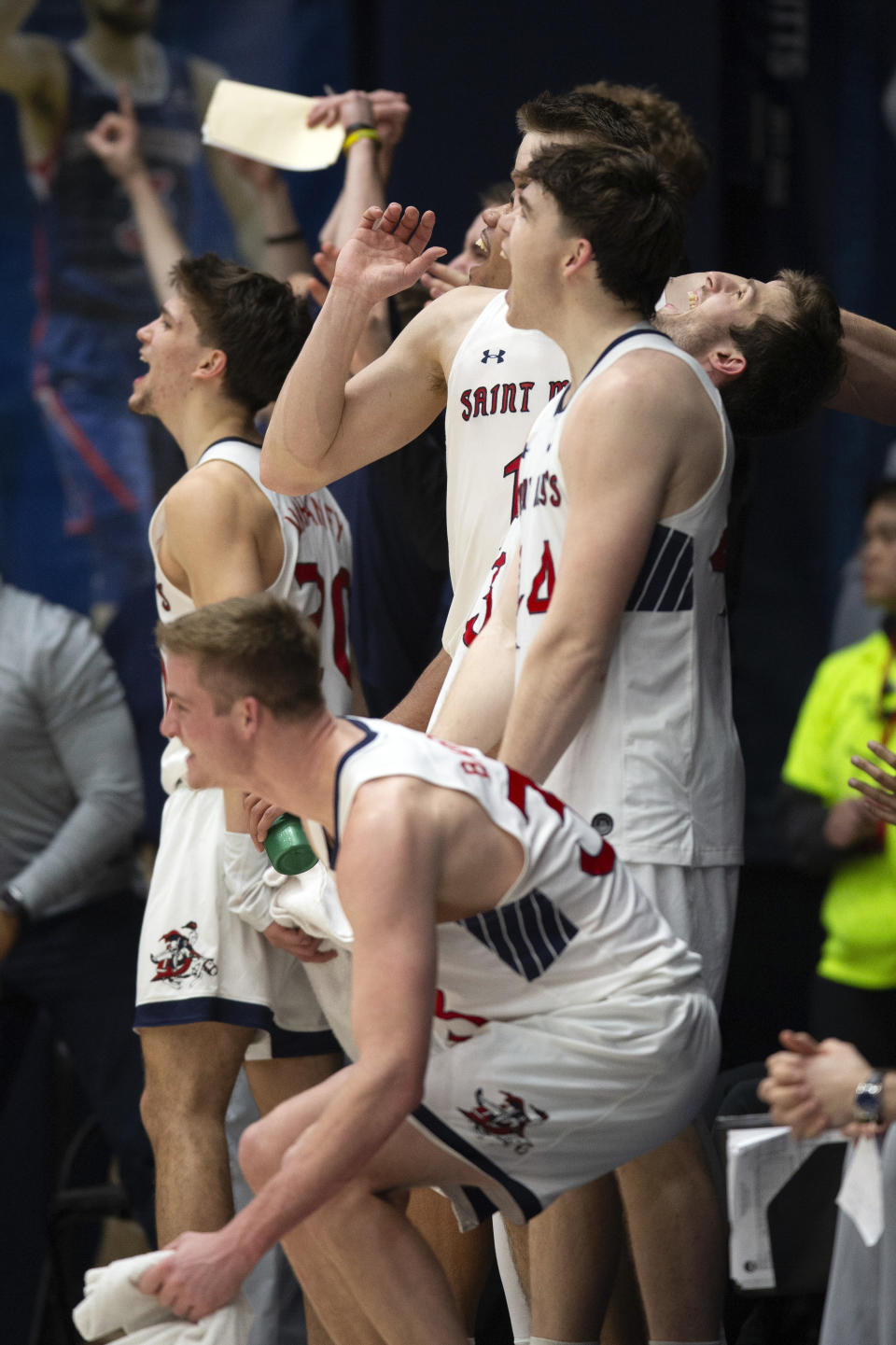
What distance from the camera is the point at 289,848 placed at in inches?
105

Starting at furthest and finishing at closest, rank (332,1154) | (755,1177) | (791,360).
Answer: (791,360), (755,1177), (332,1154)

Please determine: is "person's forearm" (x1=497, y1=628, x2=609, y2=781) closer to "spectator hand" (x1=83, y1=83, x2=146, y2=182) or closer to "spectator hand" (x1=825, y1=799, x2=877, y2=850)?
"spectator hand" (x1=825, y1=799, x2=877, y2=850)

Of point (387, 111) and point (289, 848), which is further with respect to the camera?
point (387, 111)

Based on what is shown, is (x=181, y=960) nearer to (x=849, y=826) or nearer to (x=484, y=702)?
(x=484, y=702)

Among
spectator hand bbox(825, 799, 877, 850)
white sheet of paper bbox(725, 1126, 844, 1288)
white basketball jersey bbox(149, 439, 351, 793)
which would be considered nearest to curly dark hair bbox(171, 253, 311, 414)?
white basketball jersey bbox(149, 439, 351, 793)

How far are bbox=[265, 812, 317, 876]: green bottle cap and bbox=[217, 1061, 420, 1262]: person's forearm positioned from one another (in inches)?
28.9

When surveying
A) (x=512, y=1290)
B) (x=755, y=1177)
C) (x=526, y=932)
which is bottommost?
(x=512, y=1290)

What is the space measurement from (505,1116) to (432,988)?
277 millimetres

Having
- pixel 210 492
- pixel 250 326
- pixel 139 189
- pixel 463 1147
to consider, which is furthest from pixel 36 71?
pixel 463 1147

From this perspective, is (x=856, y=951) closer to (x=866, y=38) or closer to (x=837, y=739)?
(x=837, y=739)

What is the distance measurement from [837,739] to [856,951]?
0.51m

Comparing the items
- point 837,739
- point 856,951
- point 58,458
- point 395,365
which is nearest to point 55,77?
point 58,458

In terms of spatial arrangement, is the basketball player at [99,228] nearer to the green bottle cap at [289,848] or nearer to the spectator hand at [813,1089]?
the green bottle cap at [289,848]

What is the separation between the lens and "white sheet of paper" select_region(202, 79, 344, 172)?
3693 millimetres
